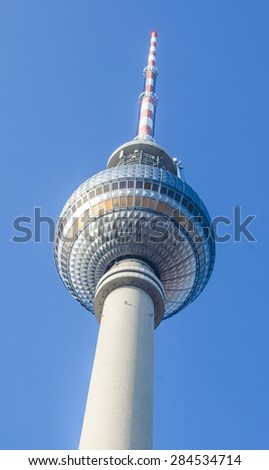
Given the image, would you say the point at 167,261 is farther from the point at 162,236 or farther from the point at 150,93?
the point at 150,93

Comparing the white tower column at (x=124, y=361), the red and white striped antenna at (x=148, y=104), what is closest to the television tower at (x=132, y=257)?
the white tower column at (x=124, y=361)

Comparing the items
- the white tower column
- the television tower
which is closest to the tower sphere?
the television tower

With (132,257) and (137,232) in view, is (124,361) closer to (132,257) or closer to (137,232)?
(132,257)

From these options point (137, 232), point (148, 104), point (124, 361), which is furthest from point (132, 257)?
point (148, 104)

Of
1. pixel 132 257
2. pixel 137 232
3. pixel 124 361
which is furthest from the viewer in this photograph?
pixel 132 257

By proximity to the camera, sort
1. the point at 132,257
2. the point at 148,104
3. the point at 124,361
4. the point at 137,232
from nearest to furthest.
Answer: the point at 124,361 < the point at 137,232 < the point at 132,257 < the point at 148,104

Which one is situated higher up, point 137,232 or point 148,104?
point 148,104

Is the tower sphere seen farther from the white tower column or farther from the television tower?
the white tower column

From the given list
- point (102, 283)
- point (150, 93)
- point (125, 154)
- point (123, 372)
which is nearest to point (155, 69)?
point (150, 93)
